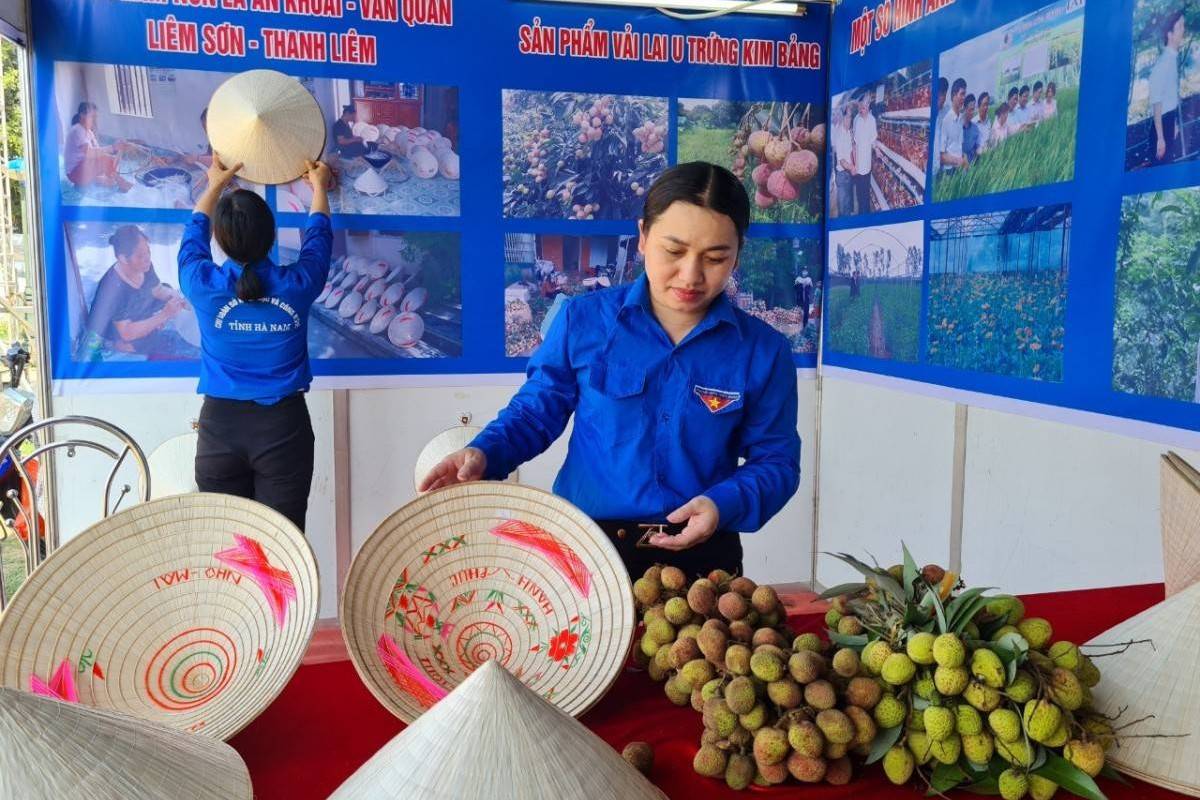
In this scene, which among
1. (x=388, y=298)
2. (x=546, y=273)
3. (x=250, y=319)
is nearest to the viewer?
(x=250, y=319)

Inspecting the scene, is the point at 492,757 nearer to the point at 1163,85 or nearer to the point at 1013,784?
the point at 1013,784

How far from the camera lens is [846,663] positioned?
86 cm

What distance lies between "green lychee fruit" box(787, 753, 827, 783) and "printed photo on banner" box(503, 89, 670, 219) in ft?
9.16

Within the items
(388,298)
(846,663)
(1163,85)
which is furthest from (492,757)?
(388,298)

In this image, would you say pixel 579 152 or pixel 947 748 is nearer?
pixel 947 748

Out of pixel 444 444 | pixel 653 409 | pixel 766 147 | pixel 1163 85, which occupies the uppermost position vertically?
pixel 766 147

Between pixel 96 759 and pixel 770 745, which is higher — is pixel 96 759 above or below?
above

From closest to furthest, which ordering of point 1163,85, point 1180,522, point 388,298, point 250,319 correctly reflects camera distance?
point 1180,522 < point 1163,85 < point 250,319 < point 388,298

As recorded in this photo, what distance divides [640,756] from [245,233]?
7.38 ft

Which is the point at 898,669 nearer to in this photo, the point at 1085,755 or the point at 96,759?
the point at 1085,755

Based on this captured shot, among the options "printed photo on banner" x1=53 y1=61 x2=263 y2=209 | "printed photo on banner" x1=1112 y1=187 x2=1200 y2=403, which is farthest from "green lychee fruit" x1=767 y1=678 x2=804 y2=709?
"printed photo on banner" x1=53 y1=61 x2=263 y2=209

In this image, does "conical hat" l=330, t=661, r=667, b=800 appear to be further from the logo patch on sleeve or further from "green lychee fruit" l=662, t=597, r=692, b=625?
the logo patch on sleeve

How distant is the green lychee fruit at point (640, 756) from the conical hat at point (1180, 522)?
810 millimetres

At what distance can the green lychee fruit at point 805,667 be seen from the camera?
84 cm
